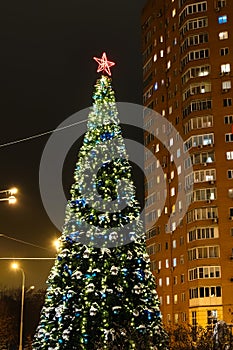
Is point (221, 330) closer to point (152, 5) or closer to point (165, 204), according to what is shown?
point (165, 204)

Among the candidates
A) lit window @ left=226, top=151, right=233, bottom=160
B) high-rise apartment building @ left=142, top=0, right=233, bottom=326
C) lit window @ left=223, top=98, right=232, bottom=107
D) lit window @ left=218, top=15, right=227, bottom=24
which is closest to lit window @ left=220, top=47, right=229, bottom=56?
high-rise apartment building @ left=142, top=0, right=233, bottom=326

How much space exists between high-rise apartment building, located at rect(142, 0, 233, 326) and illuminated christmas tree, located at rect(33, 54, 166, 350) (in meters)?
36.4

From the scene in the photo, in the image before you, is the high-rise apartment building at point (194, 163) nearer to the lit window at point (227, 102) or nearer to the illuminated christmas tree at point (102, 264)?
the lit window at point (227, 102)

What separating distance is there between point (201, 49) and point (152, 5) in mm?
14960

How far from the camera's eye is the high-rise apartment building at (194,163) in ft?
184

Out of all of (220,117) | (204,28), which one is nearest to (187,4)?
(204,28)

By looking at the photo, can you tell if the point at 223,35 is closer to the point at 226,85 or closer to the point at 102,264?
the point at 226,85

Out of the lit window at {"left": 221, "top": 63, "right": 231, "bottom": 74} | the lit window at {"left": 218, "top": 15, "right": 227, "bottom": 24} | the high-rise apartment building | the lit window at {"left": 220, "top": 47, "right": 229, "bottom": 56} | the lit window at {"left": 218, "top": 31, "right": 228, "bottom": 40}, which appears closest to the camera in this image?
the high-rise apartment building

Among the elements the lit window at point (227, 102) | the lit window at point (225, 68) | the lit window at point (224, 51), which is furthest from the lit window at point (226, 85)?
the lit window at point (224, 51)

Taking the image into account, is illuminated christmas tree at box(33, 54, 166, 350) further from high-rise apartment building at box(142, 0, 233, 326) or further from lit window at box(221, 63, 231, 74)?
lit window at box(221, 63, 231, 74)

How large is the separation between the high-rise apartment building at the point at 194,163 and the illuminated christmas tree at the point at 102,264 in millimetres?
36397

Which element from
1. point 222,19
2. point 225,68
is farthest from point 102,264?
point 222,19

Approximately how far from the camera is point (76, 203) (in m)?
20.8

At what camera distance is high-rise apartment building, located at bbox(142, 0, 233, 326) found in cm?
5594
